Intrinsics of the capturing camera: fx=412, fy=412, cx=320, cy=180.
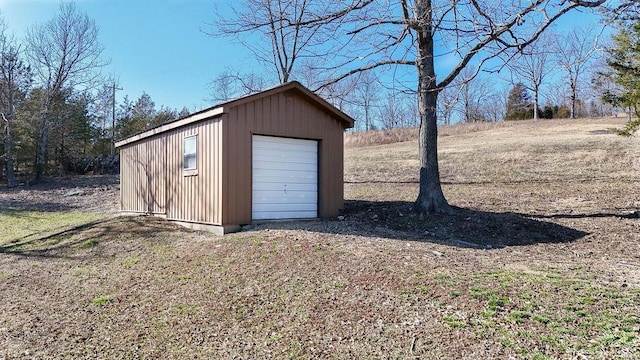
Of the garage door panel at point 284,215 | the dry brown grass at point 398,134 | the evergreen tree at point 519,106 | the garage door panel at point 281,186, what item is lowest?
the garage door panel at point 284,215

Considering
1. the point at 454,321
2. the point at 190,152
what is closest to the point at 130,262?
the point at 190,152

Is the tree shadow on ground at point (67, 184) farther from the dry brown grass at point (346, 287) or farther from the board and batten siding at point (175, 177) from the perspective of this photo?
the dry brown grass at point (346, 287)

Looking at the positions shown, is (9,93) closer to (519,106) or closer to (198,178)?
(198,178)

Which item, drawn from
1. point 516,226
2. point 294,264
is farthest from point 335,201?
point 294,264

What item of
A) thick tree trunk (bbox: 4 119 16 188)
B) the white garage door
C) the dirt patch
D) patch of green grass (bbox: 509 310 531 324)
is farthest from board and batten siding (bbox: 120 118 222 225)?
thick tree trunk (bbox: 4 119 16 188)

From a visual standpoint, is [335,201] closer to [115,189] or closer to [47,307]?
[47,307]

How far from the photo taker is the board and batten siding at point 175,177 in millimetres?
8023

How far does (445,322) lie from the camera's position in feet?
11.5

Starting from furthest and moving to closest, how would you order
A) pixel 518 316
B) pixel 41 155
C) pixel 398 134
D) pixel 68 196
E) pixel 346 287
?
pixel 398 134
pixel 41 155
pixel 68 196
pixel 346 287
pixel 518 316

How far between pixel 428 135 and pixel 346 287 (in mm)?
5208

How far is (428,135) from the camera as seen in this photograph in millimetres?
8750

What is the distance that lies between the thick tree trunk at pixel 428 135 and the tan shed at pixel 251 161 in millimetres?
1891

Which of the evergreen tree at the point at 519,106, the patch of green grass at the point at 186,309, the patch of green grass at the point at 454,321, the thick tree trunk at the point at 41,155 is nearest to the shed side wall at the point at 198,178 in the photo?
the patch of green grass at the point at 186,309

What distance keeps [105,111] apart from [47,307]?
2657 centimetres
